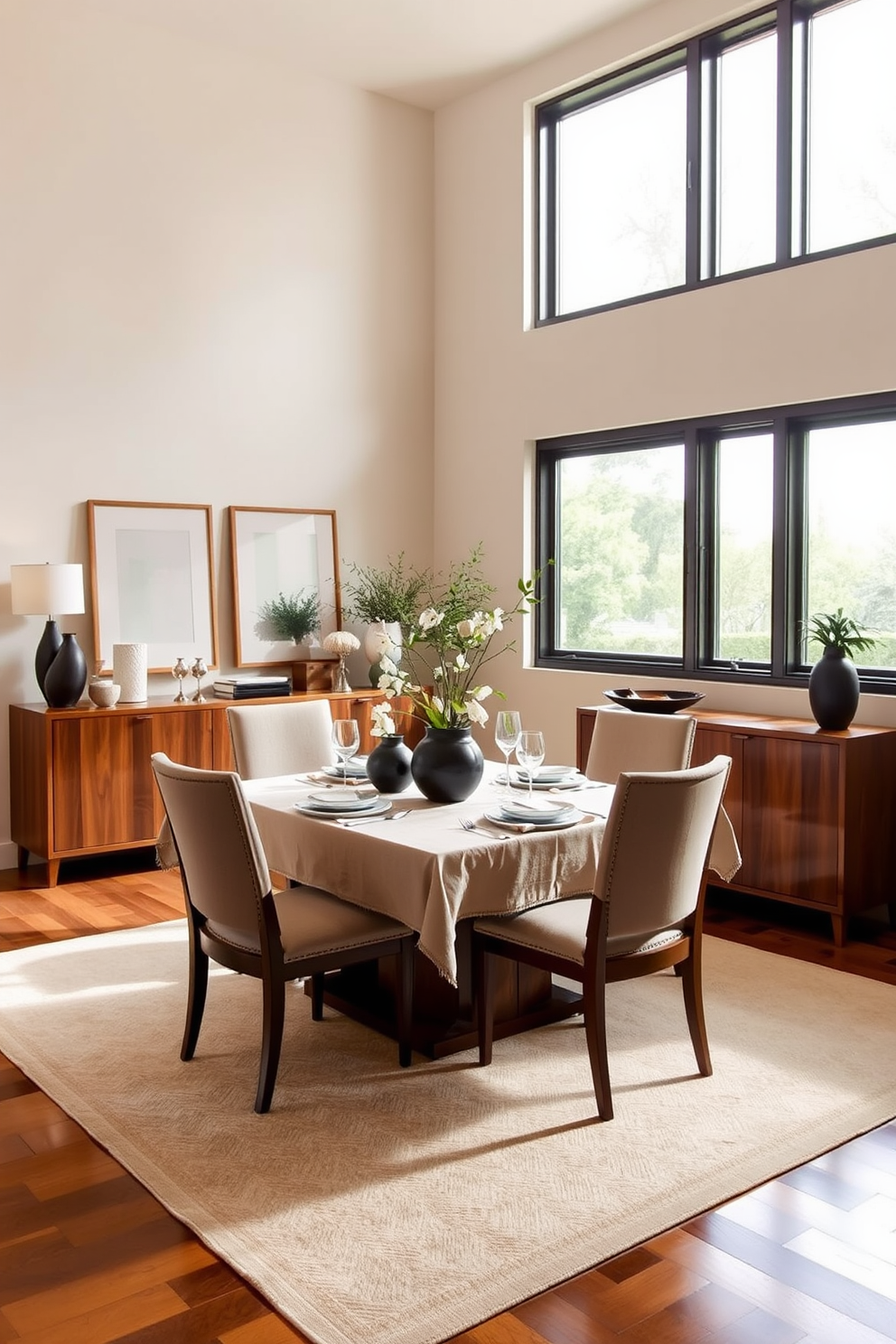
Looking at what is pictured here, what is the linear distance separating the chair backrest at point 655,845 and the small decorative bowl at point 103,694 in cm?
324

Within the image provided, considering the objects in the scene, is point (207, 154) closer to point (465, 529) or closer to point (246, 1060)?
point (465, 529)

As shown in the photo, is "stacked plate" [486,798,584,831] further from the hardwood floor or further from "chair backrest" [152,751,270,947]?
the hardwood floor

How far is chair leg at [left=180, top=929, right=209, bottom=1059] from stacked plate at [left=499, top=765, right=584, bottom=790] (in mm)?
1071

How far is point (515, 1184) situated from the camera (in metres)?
2.70

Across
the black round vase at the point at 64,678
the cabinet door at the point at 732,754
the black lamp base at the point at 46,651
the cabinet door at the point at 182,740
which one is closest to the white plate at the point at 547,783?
the cabinet door at the point at 732,754

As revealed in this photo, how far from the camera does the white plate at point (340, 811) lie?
10.9 ft

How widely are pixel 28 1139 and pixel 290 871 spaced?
0.96 m

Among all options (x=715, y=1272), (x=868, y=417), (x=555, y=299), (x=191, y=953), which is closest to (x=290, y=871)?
(x=191, y=953)

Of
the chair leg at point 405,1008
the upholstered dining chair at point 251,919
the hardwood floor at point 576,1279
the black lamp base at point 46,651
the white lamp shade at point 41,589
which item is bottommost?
the hardwood floor at point 576,1279

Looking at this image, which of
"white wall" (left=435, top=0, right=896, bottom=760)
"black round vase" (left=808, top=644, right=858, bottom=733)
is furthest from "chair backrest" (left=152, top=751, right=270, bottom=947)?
"white wall" (left=435, top=0, right=896, bottom=760)

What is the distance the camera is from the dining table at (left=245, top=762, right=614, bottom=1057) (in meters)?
2.98

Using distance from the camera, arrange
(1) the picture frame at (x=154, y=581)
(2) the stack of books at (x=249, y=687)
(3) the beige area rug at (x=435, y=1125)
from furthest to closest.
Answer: (2) the stack of books at (x=249, y=687)
(1) the picture frame at (x=154, y=581)
(3) the beige area rug at (x=435, y=1125)

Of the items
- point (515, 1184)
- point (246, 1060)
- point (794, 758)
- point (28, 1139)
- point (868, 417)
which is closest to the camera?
point (515, 1184)

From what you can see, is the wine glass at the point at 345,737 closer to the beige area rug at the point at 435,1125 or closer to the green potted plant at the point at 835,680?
the beige area rug at the point at 435,1125
